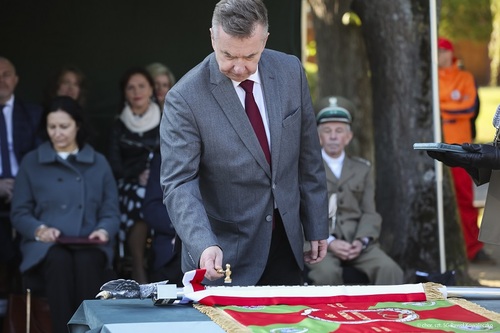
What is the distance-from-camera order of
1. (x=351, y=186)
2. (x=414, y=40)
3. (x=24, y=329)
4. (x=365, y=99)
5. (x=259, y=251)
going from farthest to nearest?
(x=365, y=99), (x=414, y=40), (x=351, y=186), (x=24, y=329), (x=259, y=251)

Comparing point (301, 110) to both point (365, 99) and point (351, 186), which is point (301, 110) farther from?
point (365, 99)

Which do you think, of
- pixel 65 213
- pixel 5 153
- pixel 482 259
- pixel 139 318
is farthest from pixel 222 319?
pixel 482 259

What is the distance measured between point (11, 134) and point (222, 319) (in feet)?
A: 11.3

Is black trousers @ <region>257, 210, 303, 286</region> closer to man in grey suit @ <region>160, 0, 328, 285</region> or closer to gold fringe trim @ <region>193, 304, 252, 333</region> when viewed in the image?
man in grey suit @ <region>160, 0, 328, 285</region>

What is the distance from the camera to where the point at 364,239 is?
606 cm

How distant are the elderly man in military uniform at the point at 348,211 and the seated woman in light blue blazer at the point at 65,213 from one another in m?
1.14

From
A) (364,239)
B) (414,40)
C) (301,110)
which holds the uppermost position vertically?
(414,40)

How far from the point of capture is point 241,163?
3.97 meters

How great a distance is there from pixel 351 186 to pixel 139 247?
4.23ft

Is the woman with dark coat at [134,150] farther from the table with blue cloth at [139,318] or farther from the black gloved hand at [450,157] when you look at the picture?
the black gloved hand at [450,157]

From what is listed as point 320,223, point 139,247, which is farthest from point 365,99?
point 320,223

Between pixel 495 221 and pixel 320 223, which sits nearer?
pixel 495 221

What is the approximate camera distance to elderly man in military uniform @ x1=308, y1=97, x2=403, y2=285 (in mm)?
6004

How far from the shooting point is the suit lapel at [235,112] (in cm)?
396
